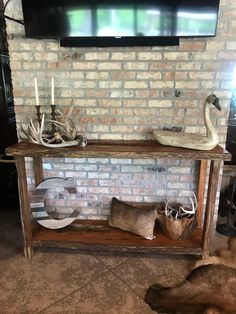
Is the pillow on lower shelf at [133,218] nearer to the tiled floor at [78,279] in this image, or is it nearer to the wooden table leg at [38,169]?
the tiled floor at [78,279]

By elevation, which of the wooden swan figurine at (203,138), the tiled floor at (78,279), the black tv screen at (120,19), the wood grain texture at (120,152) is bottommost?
the tiled floor at (78,279)

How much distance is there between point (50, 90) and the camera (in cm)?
210

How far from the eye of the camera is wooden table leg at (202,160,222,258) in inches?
72.7

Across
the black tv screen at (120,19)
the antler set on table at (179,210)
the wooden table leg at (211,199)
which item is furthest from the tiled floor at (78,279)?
the black tv screen at (120,19)

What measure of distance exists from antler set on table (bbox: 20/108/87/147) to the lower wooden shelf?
757mm

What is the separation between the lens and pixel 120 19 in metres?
1.83

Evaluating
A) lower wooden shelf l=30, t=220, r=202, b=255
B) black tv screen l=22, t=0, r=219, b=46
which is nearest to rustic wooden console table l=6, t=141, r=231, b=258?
lower wooden shelf l=30, t=220, r=202, b=255

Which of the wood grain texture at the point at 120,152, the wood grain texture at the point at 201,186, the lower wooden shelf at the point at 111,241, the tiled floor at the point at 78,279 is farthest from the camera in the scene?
the wood grain texture at the point at 201,186

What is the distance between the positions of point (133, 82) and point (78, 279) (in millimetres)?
1494

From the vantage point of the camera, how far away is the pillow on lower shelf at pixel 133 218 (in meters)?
2.09

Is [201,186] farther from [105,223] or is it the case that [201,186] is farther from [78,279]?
[78,279]

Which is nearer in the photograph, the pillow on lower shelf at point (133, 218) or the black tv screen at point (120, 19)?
the black tv screen at point (120, 19)

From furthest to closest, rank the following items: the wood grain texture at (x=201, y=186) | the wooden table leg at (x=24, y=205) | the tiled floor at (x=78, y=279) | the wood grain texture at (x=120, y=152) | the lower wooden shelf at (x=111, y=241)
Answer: the wood grain texture at (x=201, y=186) < the lower wooden shelf at (x=111, y=241) < the wooden table leg at (x=24, y=205) < the wood grain texture at (x=120, y=152) < the tiled floor at (x=78, y=279)

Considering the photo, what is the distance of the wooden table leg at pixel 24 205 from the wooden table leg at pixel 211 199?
132 centimetres
